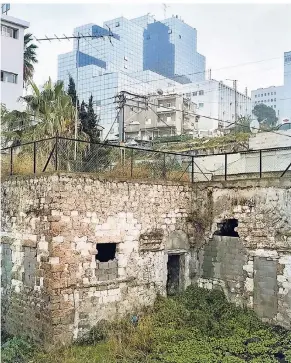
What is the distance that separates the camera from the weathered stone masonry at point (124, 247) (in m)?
10.0

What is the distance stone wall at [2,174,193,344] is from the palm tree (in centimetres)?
1714

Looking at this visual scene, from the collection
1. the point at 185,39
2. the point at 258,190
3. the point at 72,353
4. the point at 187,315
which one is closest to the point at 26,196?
the point at 72,353

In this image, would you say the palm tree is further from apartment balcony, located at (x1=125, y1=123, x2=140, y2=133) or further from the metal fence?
apartment balcony, located at (x1=125, y1=123, x2=140, y2=133)

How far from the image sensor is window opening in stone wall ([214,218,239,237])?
12453 millimetres

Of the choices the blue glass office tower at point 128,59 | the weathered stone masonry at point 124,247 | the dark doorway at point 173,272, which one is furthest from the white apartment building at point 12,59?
the dark doorway at point 173,272

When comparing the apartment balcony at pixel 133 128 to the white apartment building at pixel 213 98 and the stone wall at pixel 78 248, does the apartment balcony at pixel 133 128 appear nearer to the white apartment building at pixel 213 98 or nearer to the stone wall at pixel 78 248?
the white apartment building at pixel 213 98

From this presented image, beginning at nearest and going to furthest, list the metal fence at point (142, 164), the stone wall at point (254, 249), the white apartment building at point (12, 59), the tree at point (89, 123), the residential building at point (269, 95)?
the stone wall at point (254, 249) → the metal fence at point (142, 164) → the tree at point (89, 123) → the white apartment building at point (12, 59) → the residential building at point (269, 95)

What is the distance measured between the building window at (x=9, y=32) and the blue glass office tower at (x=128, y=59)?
496 inches

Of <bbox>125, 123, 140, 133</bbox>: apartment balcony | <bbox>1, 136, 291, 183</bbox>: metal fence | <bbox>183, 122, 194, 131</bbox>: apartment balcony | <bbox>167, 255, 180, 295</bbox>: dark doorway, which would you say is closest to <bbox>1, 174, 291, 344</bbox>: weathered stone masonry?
<bbox>167, 255, 180, 295</bbox>: dark doorway

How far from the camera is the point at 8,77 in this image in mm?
26906

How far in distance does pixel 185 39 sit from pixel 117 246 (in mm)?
Result: 85861

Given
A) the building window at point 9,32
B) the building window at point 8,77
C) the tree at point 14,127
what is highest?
the building window at point 9,32

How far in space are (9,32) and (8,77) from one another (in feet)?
9.98

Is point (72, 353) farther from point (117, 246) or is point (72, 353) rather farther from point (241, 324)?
point (241, 324)
